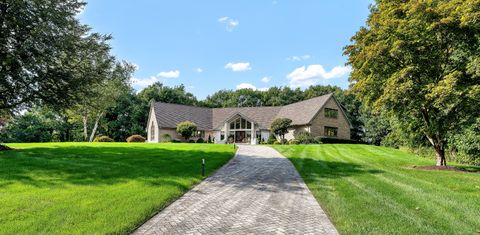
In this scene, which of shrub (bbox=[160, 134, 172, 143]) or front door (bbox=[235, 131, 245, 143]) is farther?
front door (bbox=[235, 131, 245, 143])

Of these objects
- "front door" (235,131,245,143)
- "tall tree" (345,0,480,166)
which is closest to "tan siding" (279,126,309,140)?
"front door" (235,131,245,143)

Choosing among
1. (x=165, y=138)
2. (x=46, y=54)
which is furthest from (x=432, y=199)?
(x=165, y=138)

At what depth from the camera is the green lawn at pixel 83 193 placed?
20.7 ft

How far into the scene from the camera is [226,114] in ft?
172

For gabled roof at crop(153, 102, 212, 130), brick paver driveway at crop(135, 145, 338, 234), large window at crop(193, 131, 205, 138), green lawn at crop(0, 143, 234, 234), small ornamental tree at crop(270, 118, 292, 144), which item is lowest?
brick paver driveway at crop(135, 145, 338, 234)

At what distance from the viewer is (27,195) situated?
8.18 metres

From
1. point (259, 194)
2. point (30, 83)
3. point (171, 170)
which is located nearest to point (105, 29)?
point (30, 83)

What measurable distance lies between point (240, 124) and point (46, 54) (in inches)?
1235

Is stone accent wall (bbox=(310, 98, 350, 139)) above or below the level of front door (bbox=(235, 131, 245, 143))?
above

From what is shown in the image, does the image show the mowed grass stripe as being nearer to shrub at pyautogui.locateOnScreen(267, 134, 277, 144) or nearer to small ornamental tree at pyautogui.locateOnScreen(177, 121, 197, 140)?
shrub at pyautogui.locateOnScreen(267, 134, 277, 144)

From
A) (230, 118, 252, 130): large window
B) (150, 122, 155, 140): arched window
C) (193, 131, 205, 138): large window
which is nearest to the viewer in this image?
(230, 118, 252, 130): large window

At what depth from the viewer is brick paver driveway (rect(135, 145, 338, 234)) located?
6391 mm

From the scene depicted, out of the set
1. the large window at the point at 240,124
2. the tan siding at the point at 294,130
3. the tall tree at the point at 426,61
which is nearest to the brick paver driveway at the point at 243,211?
the tall tree at the point at 426,61

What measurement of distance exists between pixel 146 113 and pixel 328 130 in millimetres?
34069
